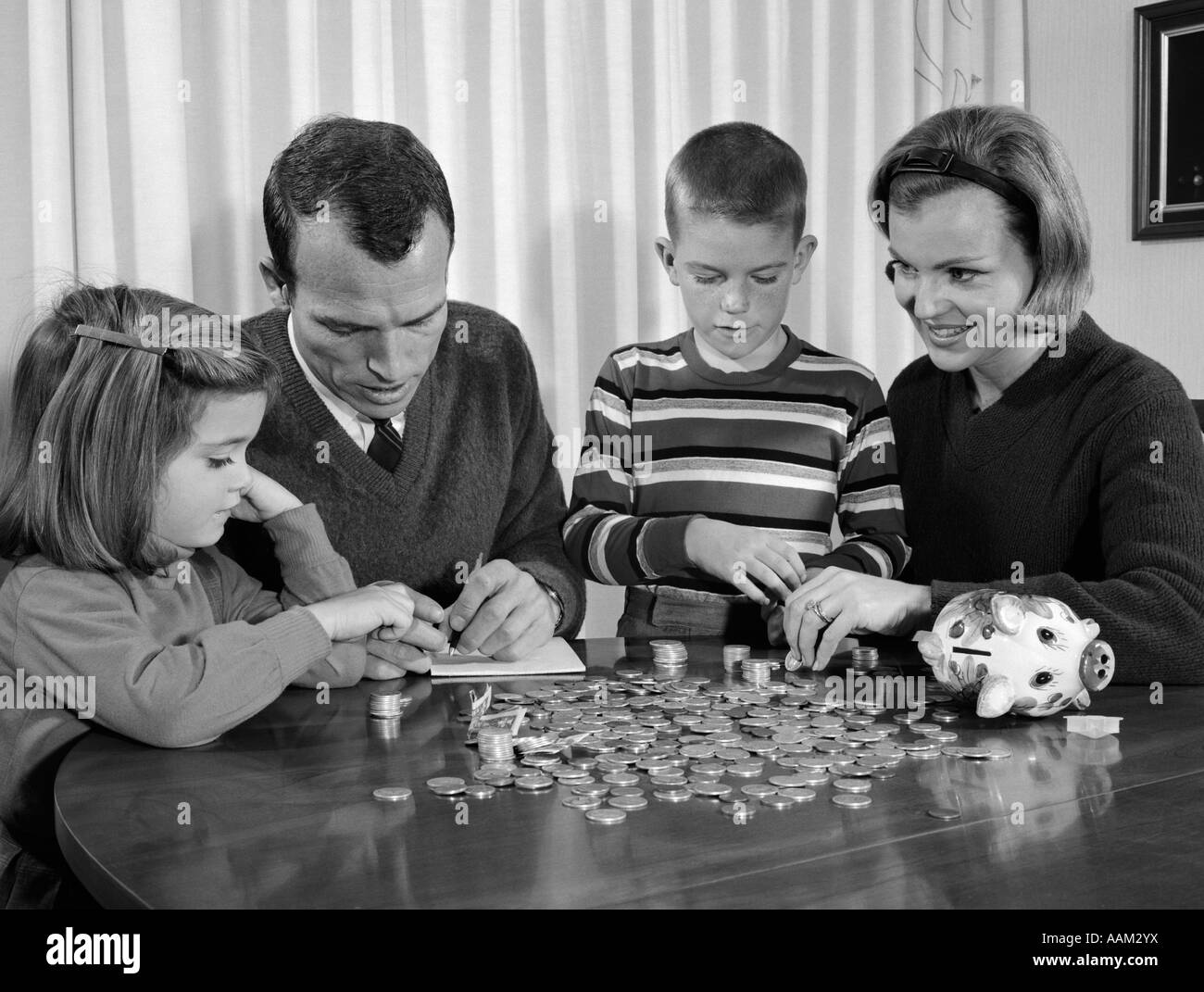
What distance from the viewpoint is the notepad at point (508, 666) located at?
5.68ft

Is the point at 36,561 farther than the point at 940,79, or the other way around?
the point at 940,79

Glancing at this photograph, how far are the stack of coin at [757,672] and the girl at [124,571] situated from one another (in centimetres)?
46

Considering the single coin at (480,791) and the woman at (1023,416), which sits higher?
the woman at (1023,416)

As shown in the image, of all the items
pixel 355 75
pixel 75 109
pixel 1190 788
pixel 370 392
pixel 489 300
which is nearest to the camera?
pixel 1190 788

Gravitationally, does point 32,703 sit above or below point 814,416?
below

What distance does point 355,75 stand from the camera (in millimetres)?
2354

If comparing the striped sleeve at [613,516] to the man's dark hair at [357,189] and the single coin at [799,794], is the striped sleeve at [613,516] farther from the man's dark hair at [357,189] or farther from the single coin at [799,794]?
the single coin at [799,794]

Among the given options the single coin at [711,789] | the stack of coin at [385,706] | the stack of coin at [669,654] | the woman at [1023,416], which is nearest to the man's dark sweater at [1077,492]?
the woman at [1023,416]

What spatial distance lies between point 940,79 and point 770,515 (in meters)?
1.55

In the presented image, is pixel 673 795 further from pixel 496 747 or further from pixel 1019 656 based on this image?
pixel 1019 656

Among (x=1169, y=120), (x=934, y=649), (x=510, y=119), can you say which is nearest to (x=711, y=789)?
(x=934, y=649)
